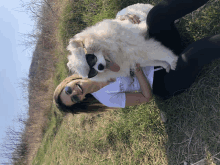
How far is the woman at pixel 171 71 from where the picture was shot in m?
1.08

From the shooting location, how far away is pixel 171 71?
129 cm

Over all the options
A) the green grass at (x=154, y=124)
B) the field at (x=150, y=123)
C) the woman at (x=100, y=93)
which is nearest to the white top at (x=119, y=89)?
the woman at (x=100, y=93)

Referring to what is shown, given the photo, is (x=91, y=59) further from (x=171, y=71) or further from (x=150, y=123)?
(x=150, y=123)

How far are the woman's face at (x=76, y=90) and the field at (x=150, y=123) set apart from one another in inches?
13.4

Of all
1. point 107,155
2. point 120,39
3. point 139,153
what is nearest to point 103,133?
point 107,155

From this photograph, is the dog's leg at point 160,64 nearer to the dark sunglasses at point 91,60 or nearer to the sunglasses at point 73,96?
the dark sunglasses at point 91,60

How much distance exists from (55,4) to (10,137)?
14.6 feet

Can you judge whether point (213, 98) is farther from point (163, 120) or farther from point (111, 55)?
point (111, 55)

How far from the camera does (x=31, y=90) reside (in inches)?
170

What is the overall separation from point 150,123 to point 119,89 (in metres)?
0.98

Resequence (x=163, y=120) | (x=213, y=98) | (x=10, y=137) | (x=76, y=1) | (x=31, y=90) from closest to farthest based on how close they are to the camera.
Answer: (x=213, y=98), (x=163, y=120), (x=76, y=1), (x=31, y=90), (x=10, y=137)

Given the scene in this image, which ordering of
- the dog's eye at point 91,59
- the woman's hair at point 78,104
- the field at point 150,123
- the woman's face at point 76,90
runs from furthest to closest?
the field at point 150,123 < the woman's hair at point 78,104 < the woman's face at point 76,90 < the dog's eye at point 91,59

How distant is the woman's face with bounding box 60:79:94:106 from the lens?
52.7 inches

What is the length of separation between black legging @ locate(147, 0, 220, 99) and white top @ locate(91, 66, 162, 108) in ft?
0.68
